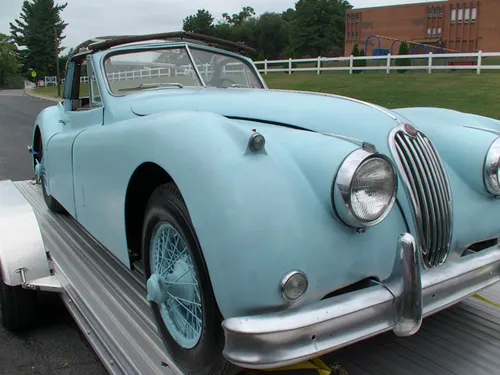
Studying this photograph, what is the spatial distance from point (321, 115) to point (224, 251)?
939mm

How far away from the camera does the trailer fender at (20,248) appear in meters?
2.59

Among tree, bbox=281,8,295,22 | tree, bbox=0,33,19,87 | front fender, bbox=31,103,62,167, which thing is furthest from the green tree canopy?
front fender, bbox=31,103,62,167

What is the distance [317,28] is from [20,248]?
64.2m

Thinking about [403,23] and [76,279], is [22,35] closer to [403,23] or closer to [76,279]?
[403,23]

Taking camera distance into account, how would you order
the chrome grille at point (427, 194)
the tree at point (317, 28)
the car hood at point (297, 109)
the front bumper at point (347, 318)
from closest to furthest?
the front bumper at point (347, 318)
the chrome grille at point (427, 194)
the car hood at point (297, 109)
the tree at point (317, 28)

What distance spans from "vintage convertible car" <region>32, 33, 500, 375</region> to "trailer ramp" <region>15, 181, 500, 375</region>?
0.54 feet

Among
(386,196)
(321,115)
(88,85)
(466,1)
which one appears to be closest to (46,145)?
(88,85)

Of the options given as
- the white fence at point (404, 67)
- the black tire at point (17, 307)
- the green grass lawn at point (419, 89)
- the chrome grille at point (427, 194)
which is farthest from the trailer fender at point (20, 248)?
the white fence at point (404, 67)

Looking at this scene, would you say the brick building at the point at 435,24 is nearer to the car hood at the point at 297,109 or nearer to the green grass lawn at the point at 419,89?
the green grass lawn at the point at 419,89

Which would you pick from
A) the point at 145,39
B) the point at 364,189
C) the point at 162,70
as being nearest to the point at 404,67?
the point at 145,39

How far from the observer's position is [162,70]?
11.5 feet

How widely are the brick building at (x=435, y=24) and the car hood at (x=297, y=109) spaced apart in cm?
3698

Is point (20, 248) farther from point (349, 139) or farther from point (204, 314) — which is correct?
point (349, 139)

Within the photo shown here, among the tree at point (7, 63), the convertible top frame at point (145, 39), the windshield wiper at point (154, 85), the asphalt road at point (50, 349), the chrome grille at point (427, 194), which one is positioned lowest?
the asphalt road at point (50, 349)
